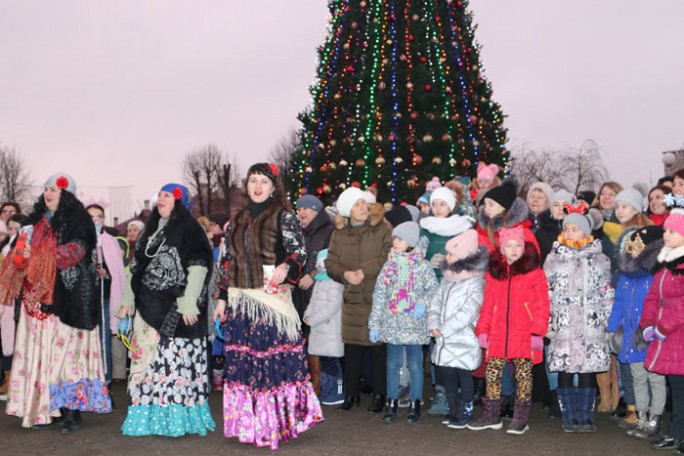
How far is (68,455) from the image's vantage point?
6.59 meters

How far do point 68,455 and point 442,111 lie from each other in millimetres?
11144

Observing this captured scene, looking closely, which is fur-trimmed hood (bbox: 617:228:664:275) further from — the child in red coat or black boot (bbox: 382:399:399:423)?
black boot (bbox: 382:399:399:423)

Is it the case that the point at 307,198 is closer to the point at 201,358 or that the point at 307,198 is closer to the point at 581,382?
the point at 201,358

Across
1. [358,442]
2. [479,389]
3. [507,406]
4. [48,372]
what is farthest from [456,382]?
[48,372]

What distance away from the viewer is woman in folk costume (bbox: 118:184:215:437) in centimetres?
716

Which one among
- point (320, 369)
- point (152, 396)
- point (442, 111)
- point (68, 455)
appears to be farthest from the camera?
point (442, 111)

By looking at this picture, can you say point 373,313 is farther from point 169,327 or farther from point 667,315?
point 667,315

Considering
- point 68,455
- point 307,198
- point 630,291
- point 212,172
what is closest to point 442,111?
point 307,198

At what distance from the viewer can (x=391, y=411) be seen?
799cm

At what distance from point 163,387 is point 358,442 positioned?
1808 millimetres

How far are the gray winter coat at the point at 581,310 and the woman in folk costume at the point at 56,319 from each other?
4.41 meters

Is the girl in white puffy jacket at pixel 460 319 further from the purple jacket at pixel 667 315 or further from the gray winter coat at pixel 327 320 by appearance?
the purple jacket at pixel 667 315

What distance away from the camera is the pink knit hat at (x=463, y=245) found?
25.0 feet

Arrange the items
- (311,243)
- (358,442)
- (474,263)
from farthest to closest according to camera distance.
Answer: (311,243), (474,263), (358,442)
